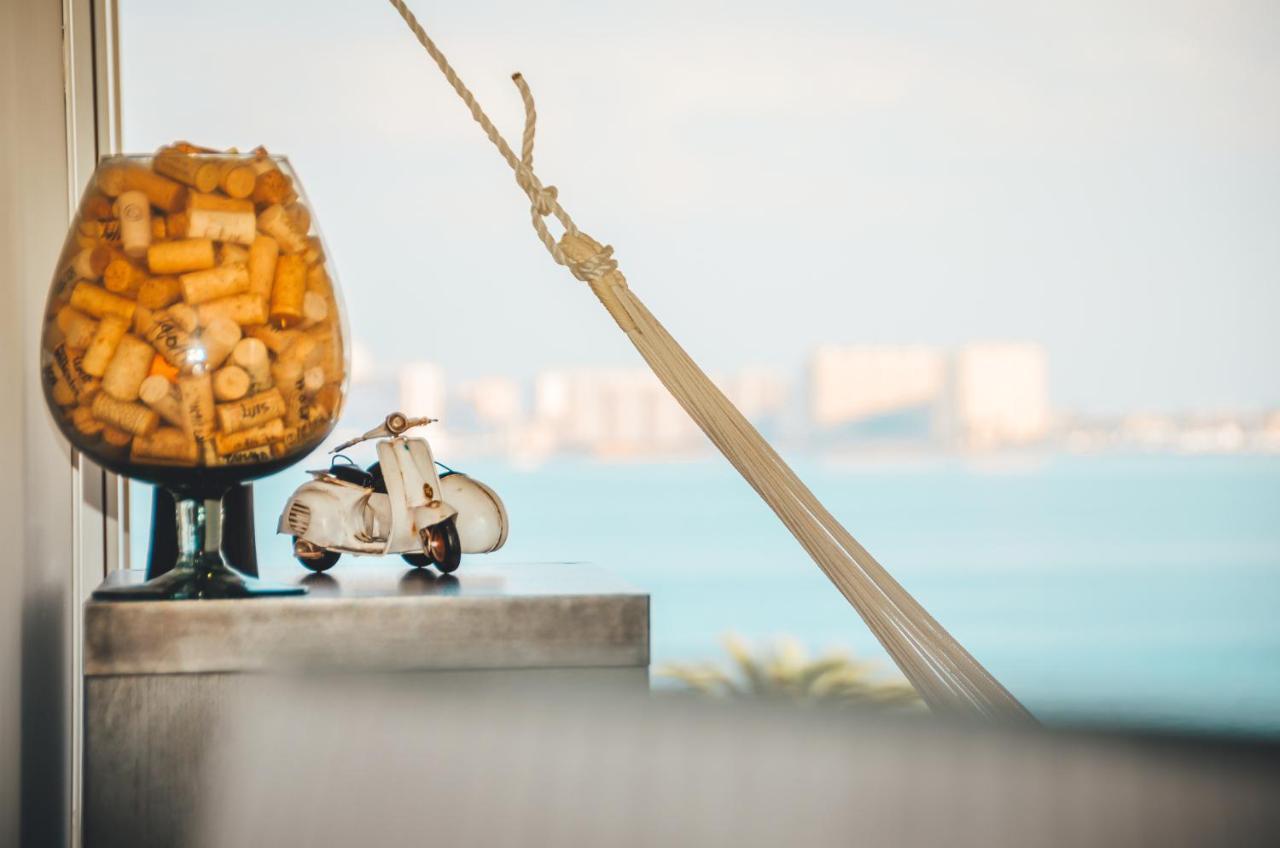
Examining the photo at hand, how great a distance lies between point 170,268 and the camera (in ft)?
2.60

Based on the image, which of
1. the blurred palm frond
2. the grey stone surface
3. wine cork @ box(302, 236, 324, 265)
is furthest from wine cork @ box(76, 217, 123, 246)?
the blurred palm frond

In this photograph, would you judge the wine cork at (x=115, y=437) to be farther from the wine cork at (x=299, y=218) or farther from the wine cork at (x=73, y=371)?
the wine cork at (x=299, y=218)

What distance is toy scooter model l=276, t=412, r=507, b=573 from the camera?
906 mm

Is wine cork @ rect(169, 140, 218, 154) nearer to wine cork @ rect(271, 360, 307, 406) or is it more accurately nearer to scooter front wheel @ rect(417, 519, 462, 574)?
wine cork @ rect(271, 360, 307, 406)

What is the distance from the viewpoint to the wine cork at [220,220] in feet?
2.62

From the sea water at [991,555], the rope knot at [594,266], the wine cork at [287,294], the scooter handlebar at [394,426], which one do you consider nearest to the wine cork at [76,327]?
the wine cork at [287,294]

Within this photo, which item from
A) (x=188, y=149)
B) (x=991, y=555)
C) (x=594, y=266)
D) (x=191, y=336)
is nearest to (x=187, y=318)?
(x=191, y=336)

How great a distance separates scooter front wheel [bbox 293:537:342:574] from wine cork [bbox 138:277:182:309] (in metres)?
0.20

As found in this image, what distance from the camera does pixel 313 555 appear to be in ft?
3.06

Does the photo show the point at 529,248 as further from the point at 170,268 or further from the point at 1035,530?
the point at 170,268

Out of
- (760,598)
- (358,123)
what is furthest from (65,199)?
(760,598)

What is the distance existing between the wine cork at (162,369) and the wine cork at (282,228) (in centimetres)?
10

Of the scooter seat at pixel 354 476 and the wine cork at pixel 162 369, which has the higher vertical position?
the wine cork at pixel 162 369

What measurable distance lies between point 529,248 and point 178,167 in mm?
8434
